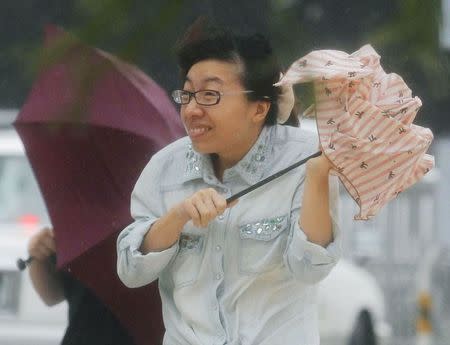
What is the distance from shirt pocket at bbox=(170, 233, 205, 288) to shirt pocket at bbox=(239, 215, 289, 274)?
0.34 feet

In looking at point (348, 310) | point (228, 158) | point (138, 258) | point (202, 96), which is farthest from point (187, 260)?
point (348, 310)

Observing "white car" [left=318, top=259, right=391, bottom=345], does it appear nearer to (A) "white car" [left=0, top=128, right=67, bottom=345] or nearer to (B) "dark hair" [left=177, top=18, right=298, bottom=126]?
(A) "white car" [left=0, top=128, right=67, bottom=345]

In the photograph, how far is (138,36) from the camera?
1394mm

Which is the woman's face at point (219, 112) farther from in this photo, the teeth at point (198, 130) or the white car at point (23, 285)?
the white car at point (23, 285)

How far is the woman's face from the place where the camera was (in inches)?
109

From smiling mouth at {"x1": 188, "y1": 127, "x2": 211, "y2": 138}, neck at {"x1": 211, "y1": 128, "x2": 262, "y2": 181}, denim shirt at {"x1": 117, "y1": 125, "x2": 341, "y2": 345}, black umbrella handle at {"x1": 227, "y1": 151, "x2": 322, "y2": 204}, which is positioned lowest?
denim shirt at {"x1": 117, "y1": 125, "x2": 341, "y2": 345}

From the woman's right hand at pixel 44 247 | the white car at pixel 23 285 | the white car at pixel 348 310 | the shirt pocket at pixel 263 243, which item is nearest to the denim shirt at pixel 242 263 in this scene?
the shirt pocket at pixel 263 243

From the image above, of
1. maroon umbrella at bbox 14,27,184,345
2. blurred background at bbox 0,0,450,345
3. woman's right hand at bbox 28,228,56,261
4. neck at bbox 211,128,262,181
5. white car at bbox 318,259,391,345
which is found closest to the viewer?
blurred background at bbox 0,0,450,345

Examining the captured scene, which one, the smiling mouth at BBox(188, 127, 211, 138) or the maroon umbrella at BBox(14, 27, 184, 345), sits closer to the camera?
the smiling mouth at BBox(188, 127, 211, 138)

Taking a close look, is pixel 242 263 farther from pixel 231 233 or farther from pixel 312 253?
pixel 312 253

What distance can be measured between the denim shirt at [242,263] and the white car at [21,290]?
257cm

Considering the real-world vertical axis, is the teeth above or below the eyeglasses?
below

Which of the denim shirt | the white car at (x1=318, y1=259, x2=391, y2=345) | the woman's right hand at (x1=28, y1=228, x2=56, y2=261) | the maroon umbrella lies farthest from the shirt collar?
the white car at (x1=318, y1=259, x2=391, y2=345)

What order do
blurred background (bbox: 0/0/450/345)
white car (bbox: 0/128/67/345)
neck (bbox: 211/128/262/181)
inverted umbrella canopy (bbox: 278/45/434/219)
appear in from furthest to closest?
white car (bbox: 0/128/67/345), neck (bbox: 211/128/262/181), inverted umbrella canopy (bbox: 278/45/434/219), blurred background (bbox: 0/0/450/345)
